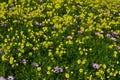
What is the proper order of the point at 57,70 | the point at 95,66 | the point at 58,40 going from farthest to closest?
the point at 58,40
the point at 95,66
the point at 57,70

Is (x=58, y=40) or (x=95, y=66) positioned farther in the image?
(x=58, y=40)

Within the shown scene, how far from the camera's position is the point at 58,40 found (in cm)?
809

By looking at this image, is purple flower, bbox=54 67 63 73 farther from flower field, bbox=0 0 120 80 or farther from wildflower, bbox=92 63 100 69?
wildflower, bbox=92 63 100 69

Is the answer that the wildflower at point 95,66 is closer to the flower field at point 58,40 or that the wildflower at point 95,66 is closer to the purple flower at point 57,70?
the flower field at point 58,40

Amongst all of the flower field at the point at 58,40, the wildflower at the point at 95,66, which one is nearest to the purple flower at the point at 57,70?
the flower field at the point at 58,40

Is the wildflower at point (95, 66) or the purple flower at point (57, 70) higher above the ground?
the purple flower at point (57, 70)

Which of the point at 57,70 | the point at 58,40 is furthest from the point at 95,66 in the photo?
the point at 58,40

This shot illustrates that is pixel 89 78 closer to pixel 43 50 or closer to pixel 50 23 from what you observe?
pixel 43 50

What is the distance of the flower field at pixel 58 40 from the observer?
7.14 meters

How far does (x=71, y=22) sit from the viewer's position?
9.07 meters

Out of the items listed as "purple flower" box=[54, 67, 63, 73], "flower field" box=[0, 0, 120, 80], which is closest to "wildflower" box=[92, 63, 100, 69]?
"flower field" box=[0, 0, 120, 80]

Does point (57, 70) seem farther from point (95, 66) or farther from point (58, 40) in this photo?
point (58, 40)

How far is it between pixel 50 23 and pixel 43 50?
52.5 inches

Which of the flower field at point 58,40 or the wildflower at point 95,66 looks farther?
the wildflower at point 95,66
